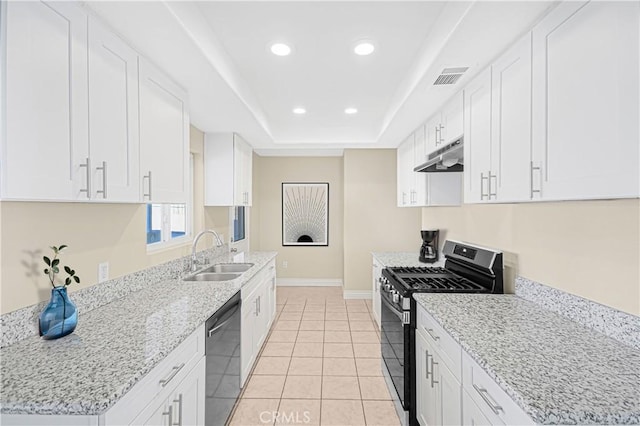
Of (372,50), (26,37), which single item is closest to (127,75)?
(26,37)

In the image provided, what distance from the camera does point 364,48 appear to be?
2.24m

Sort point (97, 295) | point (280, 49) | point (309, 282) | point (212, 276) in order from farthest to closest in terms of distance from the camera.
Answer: point (309, 282) < point (212, 276) < point (280, 49) < point (97, 295)

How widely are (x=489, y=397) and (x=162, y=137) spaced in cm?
212

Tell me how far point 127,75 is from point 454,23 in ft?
5.56

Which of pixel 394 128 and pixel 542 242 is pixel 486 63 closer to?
pixel 542 242

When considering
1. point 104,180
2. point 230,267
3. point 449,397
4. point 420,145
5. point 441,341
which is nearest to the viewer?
point 104,180

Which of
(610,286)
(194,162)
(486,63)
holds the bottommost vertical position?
(610,286)

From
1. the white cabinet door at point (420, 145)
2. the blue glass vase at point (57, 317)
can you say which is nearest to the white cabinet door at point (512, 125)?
the white cabinet door at point (420, 145)

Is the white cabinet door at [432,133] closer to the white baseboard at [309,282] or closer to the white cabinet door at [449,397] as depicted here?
the white cabinet door at [449,397]

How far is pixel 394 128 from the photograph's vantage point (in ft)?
11.9

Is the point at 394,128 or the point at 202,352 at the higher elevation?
the point at 394,128

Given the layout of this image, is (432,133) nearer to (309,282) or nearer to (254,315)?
(254,315)

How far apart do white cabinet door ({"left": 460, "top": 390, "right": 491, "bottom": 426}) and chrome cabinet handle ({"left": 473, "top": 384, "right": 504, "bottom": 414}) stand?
8 cm

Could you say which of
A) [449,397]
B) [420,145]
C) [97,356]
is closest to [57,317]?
[97,356]
